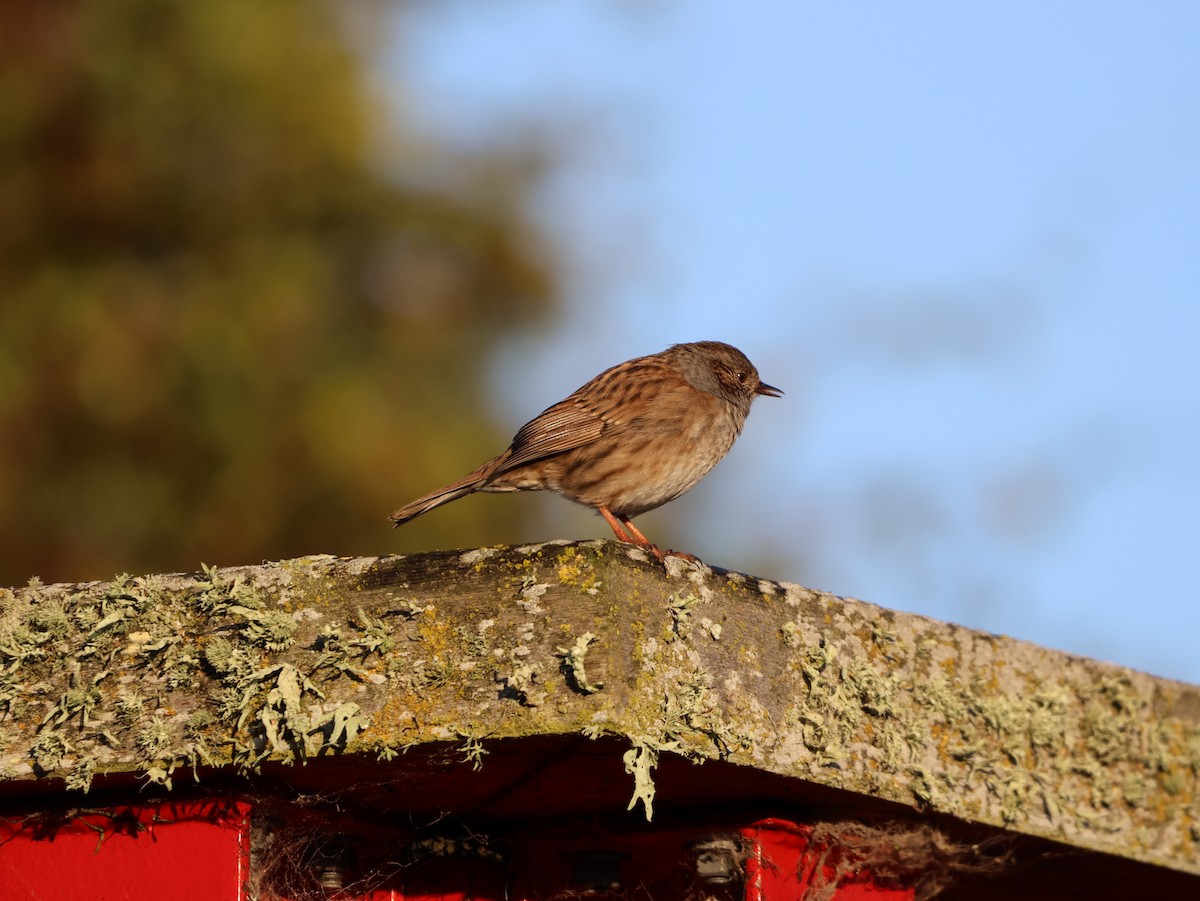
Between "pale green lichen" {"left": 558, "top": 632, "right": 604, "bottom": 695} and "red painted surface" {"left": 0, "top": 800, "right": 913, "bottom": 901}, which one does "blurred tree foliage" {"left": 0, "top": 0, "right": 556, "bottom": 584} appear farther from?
"pale green lichen" {"left": 558, "top": 632, "right": 604, "bottom": 695}

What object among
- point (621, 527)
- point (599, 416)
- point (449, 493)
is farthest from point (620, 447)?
point (449, 493)

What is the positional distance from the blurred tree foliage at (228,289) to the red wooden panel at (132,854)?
26.1ft

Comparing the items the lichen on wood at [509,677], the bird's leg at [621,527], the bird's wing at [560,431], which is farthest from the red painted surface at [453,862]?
the bird's wing at [560,431]

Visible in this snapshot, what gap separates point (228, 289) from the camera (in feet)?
38.7

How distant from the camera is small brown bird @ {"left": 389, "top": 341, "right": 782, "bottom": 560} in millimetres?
5805

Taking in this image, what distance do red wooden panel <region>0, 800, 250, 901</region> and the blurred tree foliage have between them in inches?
313

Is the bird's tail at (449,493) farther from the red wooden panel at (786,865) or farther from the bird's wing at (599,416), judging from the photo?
the red wooden panel at (786,865)

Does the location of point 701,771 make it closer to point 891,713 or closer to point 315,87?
point 891,713

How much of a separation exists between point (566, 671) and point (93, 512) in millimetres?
9040

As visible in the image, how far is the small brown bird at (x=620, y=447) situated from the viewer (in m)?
5.80

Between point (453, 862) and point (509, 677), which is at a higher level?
point (509, 677)

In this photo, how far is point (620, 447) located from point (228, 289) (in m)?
6.73

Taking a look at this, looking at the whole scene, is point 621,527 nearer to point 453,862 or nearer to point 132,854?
point 453,862

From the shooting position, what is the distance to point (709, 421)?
6.02 meters
